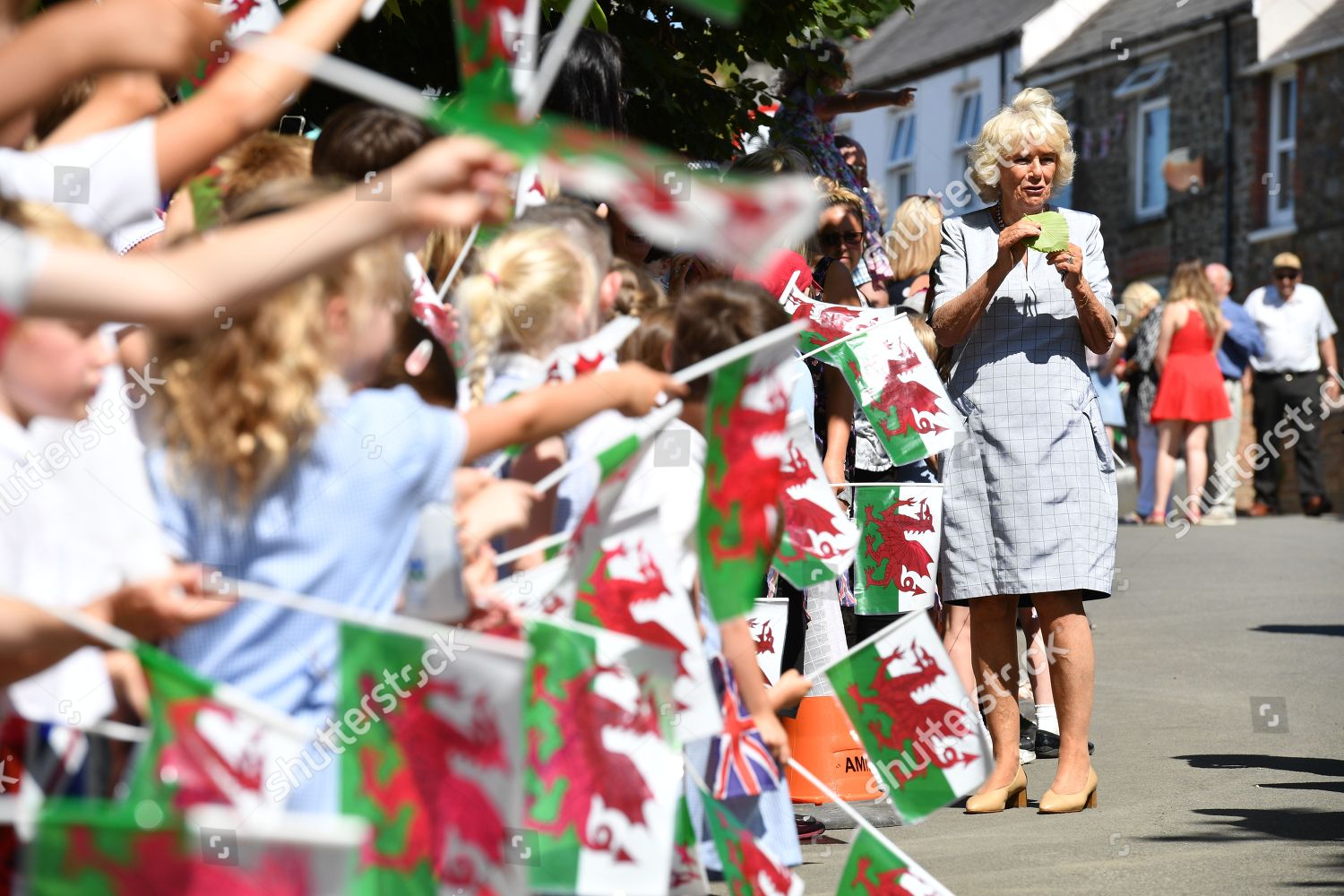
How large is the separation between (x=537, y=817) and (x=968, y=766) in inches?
44.3

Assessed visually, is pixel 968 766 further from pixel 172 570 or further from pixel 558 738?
pixel 172 570

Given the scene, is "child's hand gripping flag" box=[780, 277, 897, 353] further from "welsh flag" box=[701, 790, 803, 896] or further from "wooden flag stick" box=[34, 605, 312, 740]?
"wooden flag stick" box=[34, 605, 312, 740]

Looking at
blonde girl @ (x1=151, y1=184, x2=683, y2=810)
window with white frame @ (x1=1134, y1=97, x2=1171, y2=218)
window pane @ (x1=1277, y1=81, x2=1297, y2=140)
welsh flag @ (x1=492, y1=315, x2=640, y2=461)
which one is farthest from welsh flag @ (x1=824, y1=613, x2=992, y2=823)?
window with white frame @ (x1=1134, y1=97, x2=1171, y2=218)

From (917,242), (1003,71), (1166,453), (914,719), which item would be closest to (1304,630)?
(917,242)

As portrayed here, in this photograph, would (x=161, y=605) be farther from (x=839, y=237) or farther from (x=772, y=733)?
(x=839, y=237)

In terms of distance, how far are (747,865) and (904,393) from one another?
2.11 m

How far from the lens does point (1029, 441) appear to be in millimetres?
6121

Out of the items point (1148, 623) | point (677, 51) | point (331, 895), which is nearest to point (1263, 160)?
point (1148, 623)

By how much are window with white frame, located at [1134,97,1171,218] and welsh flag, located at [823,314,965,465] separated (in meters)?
25.5

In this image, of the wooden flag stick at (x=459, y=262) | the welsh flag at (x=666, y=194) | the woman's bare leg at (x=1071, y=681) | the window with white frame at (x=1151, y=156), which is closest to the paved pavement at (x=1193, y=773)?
the woman's bare leg at (x=1071, y=681)

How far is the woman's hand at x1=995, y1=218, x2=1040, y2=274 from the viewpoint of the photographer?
5.79 meters

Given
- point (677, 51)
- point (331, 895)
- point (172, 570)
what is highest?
point (677, 51)

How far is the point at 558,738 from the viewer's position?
298 cm

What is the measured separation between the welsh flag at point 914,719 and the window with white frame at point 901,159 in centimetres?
3219
